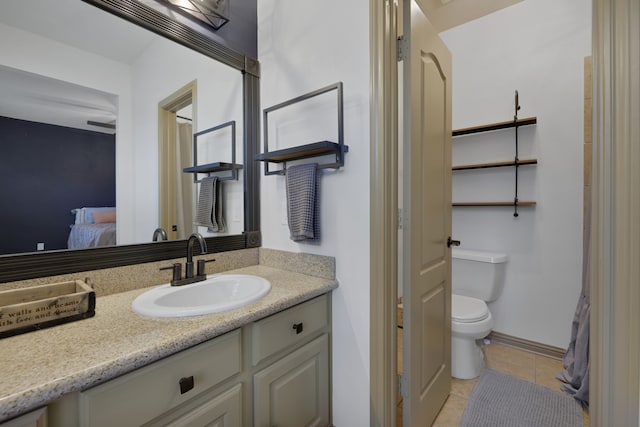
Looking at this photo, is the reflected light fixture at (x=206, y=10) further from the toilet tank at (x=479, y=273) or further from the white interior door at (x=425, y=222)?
the toilet tank at (x=479, y=273)

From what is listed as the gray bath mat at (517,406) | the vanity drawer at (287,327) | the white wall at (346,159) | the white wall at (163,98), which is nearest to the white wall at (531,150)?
the gray bath mat at (517,406)

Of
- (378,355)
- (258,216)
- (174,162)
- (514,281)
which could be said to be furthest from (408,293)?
(514,281)

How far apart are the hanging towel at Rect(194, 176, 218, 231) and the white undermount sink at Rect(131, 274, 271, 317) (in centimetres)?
29

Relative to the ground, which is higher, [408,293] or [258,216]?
[258,216]

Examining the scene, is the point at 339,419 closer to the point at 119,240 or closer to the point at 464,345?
the point at 464,345

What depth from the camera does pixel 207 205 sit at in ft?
4.92

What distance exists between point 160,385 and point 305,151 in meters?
0.99

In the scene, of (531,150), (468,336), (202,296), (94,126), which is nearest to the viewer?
(94,126)

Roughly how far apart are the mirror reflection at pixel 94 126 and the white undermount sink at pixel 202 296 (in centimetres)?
29

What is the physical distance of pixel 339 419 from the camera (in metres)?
1.34

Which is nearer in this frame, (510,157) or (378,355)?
(378,355)

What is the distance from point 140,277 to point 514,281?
8.40 feet

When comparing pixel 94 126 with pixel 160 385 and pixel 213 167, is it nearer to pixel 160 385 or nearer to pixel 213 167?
pixel 213 167

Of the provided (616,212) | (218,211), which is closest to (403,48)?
(616,212)
